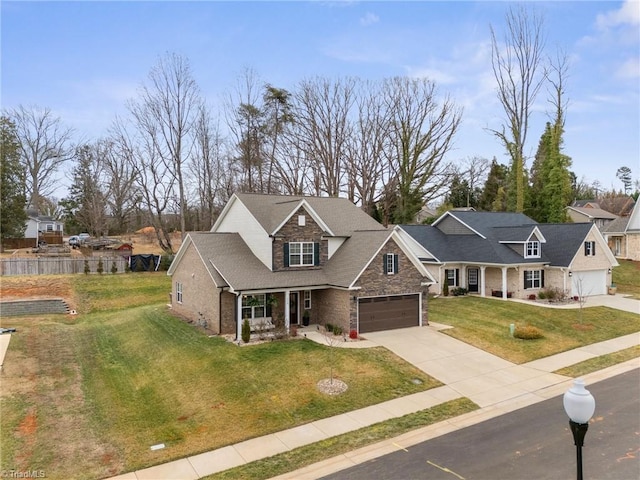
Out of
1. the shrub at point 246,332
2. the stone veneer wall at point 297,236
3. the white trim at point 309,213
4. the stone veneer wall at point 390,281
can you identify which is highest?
the white trim at point 309,213

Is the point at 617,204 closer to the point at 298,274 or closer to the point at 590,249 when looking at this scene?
the point at 590,249

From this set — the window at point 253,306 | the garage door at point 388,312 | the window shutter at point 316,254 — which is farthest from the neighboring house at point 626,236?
the window at point 253,306

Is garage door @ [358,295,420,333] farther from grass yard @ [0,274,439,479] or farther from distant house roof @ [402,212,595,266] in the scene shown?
distant house roof @ [402,212,595,266]

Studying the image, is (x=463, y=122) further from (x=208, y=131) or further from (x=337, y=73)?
(x=208, y=131)

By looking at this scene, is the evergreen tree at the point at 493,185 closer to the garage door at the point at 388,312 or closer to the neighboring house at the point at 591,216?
the neighboring house at the point at 591,216

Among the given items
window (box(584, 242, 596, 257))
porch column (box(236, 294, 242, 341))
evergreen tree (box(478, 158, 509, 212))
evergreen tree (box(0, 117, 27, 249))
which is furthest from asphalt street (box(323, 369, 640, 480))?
evergreen tree (box(478, 158, 509, 212))

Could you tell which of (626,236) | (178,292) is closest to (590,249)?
(626,236)

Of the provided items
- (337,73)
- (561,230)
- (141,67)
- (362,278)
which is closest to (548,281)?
(561,230)
